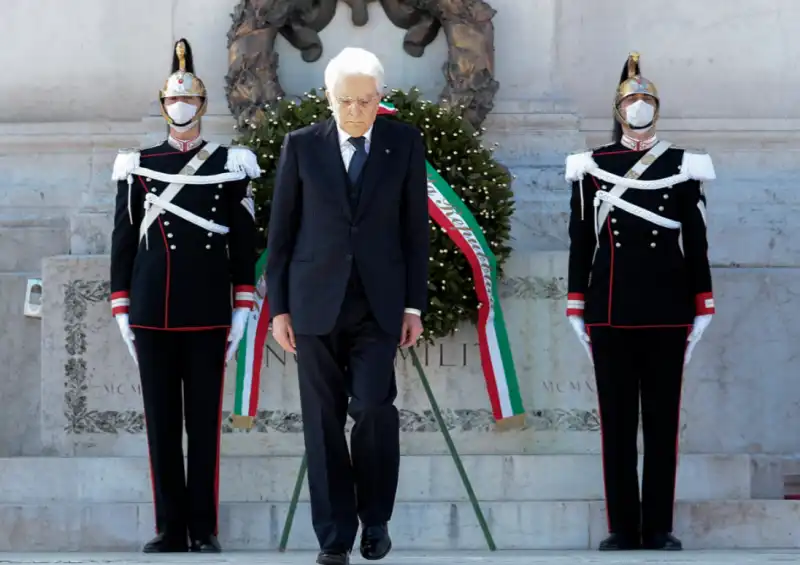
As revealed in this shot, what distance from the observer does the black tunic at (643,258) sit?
9.09m

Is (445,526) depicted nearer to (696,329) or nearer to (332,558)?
(696,329)

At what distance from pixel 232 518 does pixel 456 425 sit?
133 centimetres

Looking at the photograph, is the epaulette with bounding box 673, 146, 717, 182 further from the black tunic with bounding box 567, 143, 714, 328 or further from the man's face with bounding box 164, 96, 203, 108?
the man's face with bounding box 164, 96, 203, 108

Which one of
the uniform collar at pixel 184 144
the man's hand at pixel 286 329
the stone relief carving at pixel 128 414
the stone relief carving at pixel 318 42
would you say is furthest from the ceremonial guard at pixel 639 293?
the stone relief carving at pixel 318 42

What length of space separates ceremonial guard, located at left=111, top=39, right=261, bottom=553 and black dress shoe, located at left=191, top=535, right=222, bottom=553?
0.06 ft

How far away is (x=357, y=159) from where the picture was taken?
7.61 m

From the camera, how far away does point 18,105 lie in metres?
12.6

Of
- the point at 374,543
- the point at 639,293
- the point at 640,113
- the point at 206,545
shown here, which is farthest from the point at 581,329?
the point at 374,543

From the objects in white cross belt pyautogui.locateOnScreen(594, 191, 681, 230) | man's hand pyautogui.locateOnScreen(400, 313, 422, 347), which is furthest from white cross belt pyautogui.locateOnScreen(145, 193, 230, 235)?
man's hand pyautogui.locateOnScreen(400, 313, 422, 347)

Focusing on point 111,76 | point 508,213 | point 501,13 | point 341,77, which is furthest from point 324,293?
point 111,76

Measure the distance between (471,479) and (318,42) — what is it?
2.95 m

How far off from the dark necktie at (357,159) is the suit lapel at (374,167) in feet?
0.09

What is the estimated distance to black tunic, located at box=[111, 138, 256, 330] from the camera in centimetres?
910

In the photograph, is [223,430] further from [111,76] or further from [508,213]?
[111,76]
